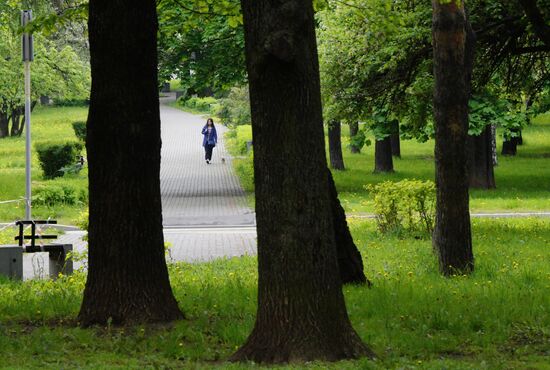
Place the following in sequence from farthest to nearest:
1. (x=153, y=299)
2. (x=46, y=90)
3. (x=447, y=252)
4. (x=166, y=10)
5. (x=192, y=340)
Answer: (x=46, y=90), (x=166, y=10), (x=447, y=252), (x=153, y=299), (x=192, y=340)

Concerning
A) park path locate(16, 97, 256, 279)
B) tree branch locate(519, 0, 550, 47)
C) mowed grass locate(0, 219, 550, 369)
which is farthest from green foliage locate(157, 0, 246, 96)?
mowed grass locate(0, 219, 550, 369)

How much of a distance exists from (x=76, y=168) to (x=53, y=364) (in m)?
28.2

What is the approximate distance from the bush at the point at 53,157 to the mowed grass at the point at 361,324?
21.5 meters

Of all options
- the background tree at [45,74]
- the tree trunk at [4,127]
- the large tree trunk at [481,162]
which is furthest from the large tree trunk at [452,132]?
the tree trunk at [4,127]

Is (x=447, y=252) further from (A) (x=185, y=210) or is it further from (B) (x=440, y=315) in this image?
(A) (x=185, y=210)

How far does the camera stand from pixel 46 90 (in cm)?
5091

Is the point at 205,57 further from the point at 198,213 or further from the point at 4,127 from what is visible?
the point at 4,127

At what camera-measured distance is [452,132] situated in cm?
1402

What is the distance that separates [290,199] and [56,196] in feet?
65.1

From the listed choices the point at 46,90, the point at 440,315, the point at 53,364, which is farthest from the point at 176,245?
the point at 46,90

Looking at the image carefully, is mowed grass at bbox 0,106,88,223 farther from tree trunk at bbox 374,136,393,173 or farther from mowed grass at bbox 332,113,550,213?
tree trunk at bbox 374,136,393,173

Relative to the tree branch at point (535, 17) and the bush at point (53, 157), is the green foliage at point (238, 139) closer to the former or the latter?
the bush at point (53, 157)

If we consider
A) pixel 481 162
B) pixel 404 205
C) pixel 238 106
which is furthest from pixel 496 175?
pixel 238 106

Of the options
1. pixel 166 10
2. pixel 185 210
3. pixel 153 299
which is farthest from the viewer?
pixel 185 210
